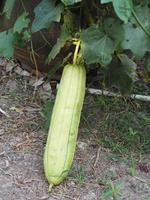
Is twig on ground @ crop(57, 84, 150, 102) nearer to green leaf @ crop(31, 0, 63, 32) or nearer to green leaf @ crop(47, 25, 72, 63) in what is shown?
green leaf @ crop(47, 25, 72, 63)

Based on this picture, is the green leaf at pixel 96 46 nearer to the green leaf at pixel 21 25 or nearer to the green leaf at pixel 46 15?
the green leaf at pixel 46 15

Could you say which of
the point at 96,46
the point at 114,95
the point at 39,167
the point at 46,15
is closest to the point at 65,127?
the point at 39,167

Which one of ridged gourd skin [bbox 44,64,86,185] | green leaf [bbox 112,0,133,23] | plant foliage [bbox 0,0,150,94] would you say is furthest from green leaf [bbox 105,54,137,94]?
green leaf [bbox 112,0,133,23]

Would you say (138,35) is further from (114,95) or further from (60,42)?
(114,95)

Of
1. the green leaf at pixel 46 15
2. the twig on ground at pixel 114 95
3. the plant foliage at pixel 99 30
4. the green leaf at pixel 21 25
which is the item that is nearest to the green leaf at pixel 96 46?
the plant foliage at pixel 99 30

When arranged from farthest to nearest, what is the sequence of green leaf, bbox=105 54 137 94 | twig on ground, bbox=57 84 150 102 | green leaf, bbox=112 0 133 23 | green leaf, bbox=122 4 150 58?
twig on ground, bbox=57 84 150 102
green leaf, bbox=105 54 137 94
green leaf, bbox=122 4 150 58
green leaf, bbox=112 0 133 23

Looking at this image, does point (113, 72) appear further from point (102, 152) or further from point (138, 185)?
point (138, 185)
